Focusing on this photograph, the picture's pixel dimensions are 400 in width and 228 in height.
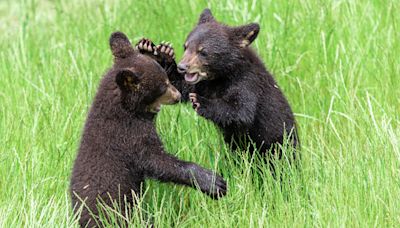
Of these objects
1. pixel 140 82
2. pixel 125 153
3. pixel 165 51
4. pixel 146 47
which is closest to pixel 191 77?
pixel 165 51

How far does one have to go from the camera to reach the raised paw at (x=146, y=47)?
6.63 metres

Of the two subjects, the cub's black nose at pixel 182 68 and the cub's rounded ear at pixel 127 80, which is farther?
the cub's black nose at pixel 182 68

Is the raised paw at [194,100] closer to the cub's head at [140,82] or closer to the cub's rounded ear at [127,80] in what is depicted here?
the cub's head at [140,82]

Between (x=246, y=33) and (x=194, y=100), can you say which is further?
(x=246, y=33)

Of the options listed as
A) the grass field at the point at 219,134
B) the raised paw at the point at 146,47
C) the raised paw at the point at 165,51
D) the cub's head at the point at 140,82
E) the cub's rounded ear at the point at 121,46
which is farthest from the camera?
the raised paw at the point at 165,51

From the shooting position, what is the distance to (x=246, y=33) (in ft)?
22.4

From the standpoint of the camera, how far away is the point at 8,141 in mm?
6957

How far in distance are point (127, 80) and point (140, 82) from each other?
9 centimetres

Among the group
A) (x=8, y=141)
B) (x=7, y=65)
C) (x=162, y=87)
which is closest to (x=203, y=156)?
(x=162, y=87)

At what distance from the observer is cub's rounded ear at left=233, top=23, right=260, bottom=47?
268 inches

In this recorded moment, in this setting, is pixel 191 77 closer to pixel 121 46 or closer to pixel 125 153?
pixel 121 46

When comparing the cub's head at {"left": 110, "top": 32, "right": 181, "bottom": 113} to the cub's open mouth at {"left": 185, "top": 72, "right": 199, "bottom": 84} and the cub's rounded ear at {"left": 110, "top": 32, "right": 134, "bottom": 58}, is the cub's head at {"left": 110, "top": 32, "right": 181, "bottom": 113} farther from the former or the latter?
the cub's open mouth at {"left": 185, "top": 72, "right": 199, "bottom": 84}

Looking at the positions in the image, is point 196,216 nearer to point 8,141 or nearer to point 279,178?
point 279,178

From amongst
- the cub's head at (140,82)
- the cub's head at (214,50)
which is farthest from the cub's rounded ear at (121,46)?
the cub's head at (214,50)
